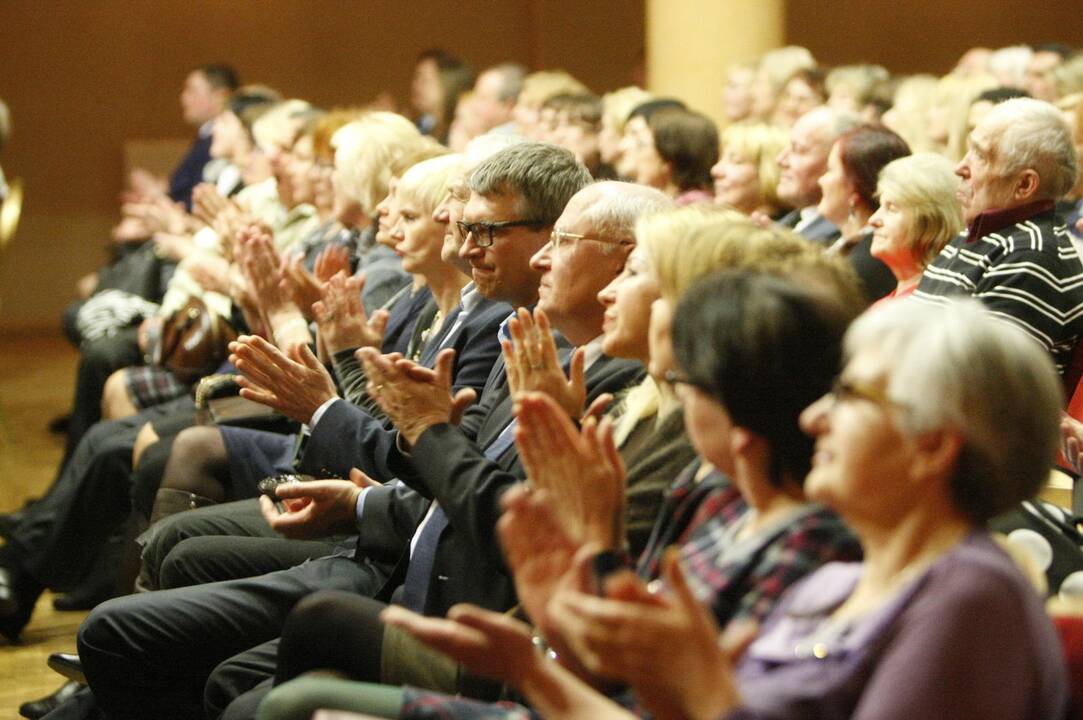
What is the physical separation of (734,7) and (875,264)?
355cm

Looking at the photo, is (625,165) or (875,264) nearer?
(875,264)

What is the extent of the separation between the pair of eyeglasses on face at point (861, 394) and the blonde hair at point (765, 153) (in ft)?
12.2

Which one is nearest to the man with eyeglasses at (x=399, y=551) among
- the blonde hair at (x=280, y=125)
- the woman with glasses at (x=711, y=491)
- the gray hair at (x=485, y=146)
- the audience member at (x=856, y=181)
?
the gray hair at (x=485, y=146)

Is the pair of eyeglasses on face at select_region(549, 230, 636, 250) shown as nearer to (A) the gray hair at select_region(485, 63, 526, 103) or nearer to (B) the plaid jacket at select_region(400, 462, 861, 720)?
(B) the plaid jacket at select_region(400, 462, 861, 720)

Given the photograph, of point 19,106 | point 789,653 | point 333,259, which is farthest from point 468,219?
point 19,106

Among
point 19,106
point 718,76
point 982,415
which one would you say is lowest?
point 19,106

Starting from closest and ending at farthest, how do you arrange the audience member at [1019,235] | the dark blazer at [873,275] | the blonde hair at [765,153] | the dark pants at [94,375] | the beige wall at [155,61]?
1. the audience member at [1019,235]
2. the dark blazer at [873,275]
3. the blonde hair at [765,153]
4. the dark pants at [94,375]
5. the beige wall at [155,61]

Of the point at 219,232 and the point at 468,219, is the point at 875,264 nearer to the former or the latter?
the point at 468,219

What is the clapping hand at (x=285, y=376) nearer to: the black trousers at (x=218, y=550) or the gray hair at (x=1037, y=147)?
the black trousers at (x=218, y=550)

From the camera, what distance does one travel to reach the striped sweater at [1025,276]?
353 centimetres

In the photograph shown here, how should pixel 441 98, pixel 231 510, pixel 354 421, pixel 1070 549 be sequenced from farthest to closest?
pixel 441 98
pixel 231 510
pixel 354 421
pixel 1070 549

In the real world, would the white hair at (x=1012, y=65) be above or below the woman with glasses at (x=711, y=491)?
below

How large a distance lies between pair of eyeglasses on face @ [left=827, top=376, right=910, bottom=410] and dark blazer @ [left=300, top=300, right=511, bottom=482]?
131 centimetres

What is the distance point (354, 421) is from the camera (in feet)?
10.2
